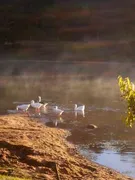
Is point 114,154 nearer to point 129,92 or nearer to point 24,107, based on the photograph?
point 129,92

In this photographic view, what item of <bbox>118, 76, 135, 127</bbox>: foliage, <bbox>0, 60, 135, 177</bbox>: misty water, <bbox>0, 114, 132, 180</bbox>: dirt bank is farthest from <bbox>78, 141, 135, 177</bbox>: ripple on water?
<bbox>118, 76, 135, 127</bbox>: foliage

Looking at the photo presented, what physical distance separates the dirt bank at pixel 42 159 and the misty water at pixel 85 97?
0.91 meters

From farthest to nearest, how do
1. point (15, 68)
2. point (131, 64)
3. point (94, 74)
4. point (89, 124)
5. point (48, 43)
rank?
point (48, 43)
point (131, 64)
point (15, 68)
point (94, 74)
point (89, 124)

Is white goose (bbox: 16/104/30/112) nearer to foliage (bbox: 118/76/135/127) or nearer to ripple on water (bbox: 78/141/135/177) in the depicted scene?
ripple on water (bbox: 78/141/135/177)

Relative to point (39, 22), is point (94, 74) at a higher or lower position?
lower

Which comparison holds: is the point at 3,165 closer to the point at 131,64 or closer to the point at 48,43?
the point at 131,64

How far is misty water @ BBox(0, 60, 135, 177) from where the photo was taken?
19.5 metres

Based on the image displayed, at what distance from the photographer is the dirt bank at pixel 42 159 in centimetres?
1450

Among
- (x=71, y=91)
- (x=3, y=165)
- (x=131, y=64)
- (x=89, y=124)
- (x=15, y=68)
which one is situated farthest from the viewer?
(x=131, y=64)

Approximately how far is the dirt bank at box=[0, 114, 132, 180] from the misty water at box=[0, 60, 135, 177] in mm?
908

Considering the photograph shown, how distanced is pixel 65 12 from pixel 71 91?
35050 millimetres

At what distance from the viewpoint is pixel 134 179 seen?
15.7 meters

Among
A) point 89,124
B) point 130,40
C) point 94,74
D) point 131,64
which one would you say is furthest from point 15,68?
point 89,124

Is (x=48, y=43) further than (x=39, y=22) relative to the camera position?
No
